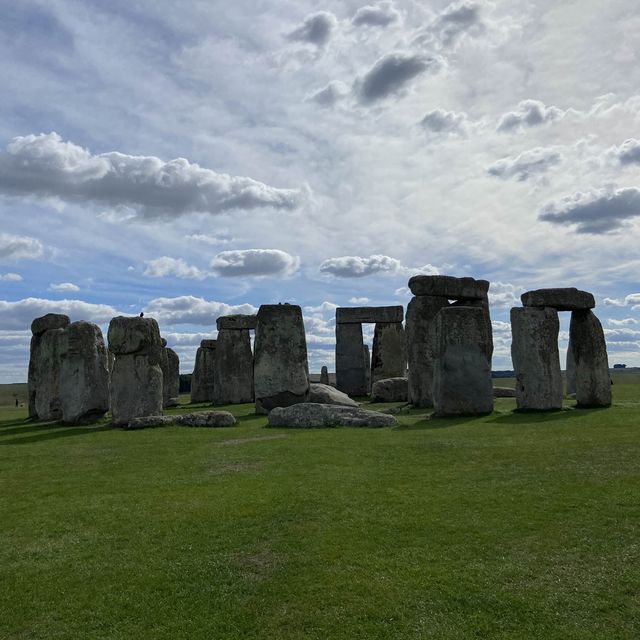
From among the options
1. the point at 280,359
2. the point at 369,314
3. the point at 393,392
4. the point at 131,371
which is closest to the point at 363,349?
the point at 369,314

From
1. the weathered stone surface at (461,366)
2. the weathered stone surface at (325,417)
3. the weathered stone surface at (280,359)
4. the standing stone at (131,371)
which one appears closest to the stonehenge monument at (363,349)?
the weathered stone surface at (280,359)

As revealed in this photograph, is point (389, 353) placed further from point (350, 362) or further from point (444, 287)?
point (444, 287)

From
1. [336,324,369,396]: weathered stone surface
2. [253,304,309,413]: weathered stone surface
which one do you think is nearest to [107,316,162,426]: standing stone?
[253,304,309,413]: weathered stone surface

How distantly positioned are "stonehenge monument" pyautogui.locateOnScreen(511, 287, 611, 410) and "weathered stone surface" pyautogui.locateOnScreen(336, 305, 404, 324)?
12.4 metres

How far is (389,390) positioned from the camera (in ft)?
78.3

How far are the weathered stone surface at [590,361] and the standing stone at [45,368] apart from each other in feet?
49.2

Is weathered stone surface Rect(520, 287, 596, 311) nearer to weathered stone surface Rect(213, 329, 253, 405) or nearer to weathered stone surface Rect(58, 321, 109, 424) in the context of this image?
weathered stone surface Rect(58, 321, 109, 424)

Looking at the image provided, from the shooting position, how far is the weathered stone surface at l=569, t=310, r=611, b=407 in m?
17.0

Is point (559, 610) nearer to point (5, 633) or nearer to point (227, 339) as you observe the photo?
point (5, 633)

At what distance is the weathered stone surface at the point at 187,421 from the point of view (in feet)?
51.3

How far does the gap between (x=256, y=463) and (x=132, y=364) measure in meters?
7.35

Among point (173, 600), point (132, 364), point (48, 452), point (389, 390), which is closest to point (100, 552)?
point (173, 600)

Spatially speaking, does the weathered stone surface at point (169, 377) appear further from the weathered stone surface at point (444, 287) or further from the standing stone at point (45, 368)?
the weathered stone surface at point (444, 287)

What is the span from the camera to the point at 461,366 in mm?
16219
